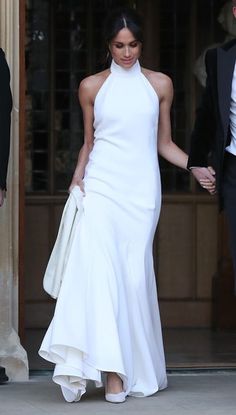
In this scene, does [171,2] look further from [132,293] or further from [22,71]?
[132,293]

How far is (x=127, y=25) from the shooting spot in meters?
7.49

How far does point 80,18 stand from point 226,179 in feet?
12.1

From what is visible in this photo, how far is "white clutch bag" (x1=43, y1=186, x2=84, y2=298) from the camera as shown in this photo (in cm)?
746

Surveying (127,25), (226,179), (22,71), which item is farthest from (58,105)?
(226,179)

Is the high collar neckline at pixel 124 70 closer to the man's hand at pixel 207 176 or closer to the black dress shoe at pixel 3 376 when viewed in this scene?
the man's hand at pixel 207 176

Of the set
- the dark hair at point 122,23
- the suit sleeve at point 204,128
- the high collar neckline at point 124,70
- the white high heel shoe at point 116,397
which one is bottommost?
the white high heel shoe at point 116,397

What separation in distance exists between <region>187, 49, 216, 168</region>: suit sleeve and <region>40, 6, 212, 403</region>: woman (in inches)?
20.9

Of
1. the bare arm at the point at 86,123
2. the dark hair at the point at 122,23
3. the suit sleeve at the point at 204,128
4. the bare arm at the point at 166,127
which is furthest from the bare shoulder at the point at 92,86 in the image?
the suit sleeve at the point at 204,128

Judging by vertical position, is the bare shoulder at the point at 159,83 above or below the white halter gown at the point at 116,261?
above

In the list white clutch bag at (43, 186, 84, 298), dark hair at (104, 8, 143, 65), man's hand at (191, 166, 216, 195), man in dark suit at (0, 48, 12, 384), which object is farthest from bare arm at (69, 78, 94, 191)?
man's hand at (191, 166, 216, 195)

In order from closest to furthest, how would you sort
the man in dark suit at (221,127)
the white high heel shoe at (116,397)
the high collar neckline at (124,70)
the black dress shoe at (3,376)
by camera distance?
the man in dark suit at (221,127)
the white high heel shoe at (116,397)
the high collar neckline at (124,70)
the black dress shoe at (3,376)

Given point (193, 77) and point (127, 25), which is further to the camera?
point (193, 77)

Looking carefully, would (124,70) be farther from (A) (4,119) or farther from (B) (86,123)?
(A) (4,119)

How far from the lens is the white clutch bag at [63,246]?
7.46 meters
